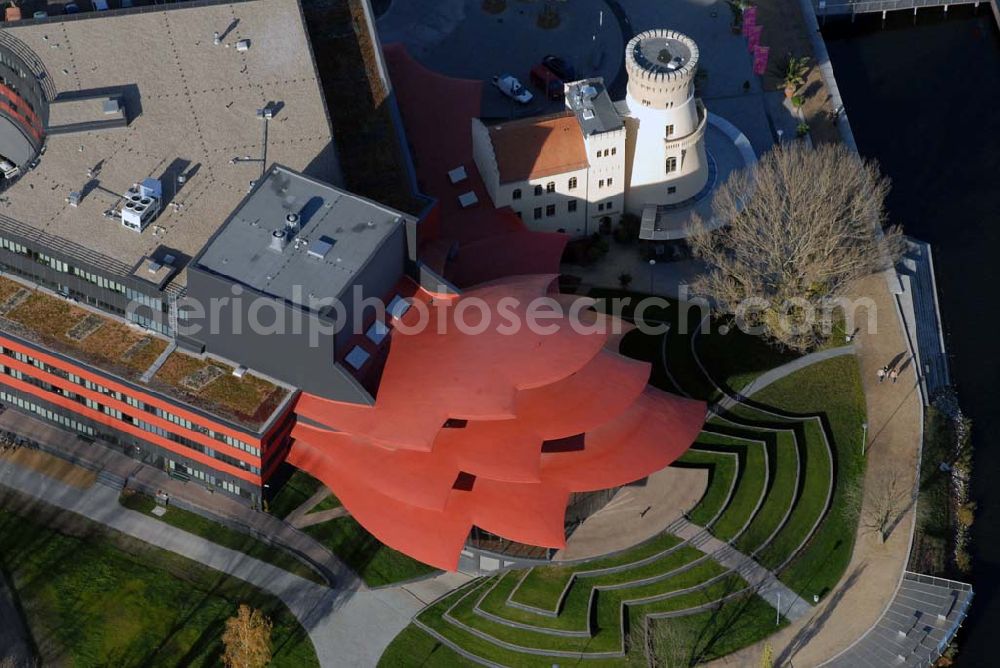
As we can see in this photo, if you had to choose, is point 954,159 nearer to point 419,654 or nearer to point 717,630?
point 717,630

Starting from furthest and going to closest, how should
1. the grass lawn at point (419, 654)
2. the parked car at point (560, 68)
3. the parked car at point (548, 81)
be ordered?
1. the parked car at point (560, 68)
2. the parked car at point (548, 81)
3. the grass lawn at point (419, 654)

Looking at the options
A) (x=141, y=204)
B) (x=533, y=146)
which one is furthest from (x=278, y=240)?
(x=533, y=146)

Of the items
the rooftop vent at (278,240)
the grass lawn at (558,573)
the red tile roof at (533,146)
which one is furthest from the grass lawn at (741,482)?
the rooftop vent at (278,240)

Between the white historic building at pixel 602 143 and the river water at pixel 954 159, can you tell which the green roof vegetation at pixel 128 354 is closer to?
the white historic building at pixel 602 143

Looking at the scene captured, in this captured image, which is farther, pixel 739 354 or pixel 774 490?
pixel 739 354

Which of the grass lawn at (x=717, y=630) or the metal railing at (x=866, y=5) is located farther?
the metal railing at (x=866, y=5)

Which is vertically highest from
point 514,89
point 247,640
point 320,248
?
point 320,248
